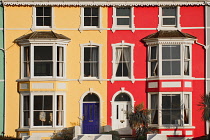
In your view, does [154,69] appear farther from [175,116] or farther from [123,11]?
[123,11]

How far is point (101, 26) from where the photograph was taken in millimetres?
42688

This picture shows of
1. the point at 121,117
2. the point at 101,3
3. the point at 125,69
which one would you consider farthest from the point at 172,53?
the point at 101,3

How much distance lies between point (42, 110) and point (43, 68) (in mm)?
2656

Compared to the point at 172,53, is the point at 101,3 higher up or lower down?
higher up

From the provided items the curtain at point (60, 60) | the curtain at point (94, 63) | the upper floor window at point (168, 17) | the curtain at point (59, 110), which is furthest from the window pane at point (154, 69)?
the curtain at point (59, 110)

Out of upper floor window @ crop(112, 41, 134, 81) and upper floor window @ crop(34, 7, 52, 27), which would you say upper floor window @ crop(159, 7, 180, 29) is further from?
upper floor window @ crop(34, 7, 52, 27)

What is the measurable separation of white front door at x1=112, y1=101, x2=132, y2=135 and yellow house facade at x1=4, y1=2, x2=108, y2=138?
0.68 metres

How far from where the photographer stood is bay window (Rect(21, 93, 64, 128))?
41.7 meters

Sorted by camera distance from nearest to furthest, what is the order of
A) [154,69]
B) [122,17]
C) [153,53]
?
[154,69]
[153,53]
[122,17]

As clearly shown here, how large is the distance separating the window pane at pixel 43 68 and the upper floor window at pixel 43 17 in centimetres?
263

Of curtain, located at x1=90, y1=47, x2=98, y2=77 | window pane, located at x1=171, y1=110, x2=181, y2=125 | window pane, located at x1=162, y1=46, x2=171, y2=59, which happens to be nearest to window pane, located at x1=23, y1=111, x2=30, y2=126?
curtain, located at x1=90, y1=47, x2=98, y2=77

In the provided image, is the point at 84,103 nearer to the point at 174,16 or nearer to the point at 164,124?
the point at 164,124

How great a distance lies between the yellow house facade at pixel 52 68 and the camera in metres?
41.8

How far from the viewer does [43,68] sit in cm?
4200
